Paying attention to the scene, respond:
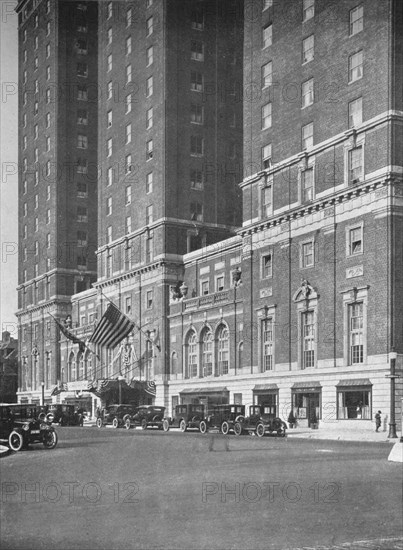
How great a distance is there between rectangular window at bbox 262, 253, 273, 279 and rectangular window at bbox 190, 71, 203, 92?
86.5 ft

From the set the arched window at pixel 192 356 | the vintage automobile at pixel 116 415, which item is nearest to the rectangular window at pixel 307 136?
the arched window at pixel 192 356

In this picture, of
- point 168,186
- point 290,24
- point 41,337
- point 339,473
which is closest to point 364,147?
point 290,24

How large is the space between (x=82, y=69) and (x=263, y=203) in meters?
48.2

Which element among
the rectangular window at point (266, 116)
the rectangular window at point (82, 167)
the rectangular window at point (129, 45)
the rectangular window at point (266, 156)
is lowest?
the rectangular window at point (266, 156)

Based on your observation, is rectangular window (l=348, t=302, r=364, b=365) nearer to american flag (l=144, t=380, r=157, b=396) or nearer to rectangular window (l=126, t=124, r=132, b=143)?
american flag (l=144, t=380, r=157, b=396)

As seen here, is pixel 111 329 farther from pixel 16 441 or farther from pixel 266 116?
pixel 16 441

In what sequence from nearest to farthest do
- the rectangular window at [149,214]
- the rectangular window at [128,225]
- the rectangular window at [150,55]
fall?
the rectangular window at [150,55] → the rectangular window at [149,214] → the rectangular window at [128,225]

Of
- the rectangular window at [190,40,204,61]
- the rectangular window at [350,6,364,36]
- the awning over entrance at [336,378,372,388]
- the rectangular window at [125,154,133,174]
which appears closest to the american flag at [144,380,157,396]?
the rectangular window at [125,154,133,174]

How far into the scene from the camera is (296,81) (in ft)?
209

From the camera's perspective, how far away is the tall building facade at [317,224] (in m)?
54.1

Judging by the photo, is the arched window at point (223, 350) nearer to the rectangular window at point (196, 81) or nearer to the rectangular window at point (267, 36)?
the rectangular window at point (267, 36)

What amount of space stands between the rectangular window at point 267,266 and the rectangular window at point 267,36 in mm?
17726

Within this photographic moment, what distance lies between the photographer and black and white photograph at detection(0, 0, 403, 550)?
1573cm

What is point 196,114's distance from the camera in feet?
281
